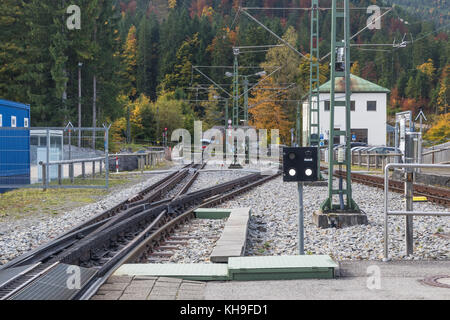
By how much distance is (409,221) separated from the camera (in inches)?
314

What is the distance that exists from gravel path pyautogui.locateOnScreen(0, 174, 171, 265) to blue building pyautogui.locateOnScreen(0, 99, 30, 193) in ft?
15.0

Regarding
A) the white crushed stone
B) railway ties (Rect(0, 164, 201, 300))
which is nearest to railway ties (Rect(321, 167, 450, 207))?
the white crushed stone

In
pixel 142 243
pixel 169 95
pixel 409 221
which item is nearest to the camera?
pixel 409 221

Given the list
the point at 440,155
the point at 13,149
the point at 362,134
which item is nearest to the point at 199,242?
the point at 13,149

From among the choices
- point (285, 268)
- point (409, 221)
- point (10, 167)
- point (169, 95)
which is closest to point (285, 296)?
point (285, 268)

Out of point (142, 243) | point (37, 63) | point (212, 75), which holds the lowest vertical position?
point (142, 243)

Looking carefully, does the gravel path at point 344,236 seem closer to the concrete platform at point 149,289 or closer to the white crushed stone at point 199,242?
the white crushed stone at point 199,242

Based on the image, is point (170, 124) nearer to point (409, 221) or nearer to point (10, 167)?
point (10, 167)

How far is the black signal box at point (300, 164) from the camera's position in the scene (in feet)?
24.2

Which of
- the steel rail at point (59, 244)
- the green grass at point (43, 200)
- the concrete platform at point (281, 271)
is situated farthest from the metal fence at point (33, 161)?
the concrete platform at point (281, 271)

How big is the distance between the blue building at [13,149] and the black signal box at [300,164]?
43.5 feet

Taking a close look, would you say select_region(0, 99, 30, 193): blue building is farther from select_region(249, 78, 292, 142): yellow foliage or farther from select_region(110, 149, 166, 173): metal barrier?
select_region(249, 78, 292, 142): yellow foliage

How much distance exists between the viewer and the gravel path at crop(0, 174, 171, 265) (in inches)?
367
